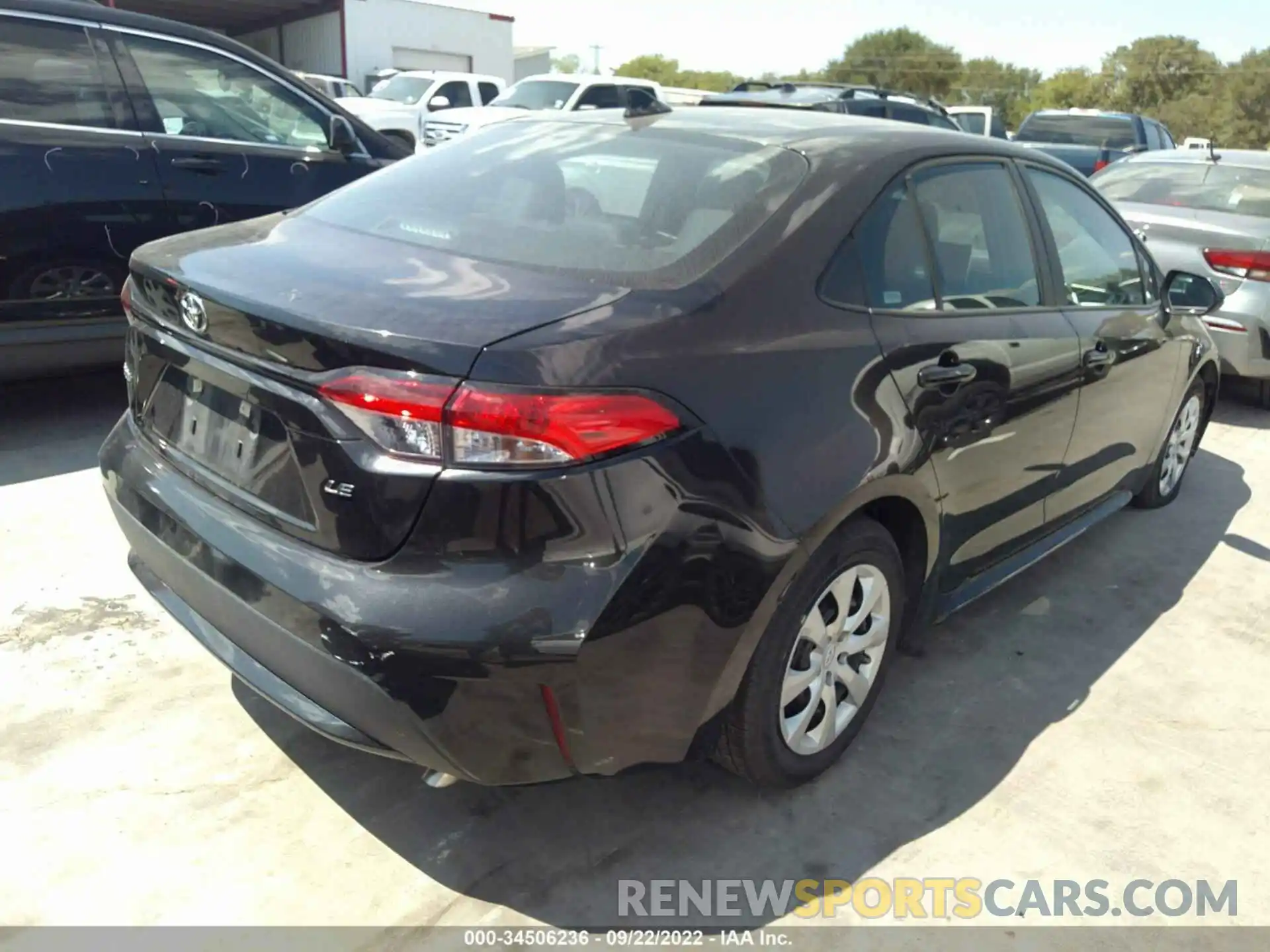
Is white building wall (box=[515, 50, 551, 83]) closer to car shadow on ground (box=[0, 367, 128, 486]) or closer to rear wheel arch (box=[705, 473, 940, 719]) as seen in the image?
car shadow on ground (box=[0, 367, 128, 486])

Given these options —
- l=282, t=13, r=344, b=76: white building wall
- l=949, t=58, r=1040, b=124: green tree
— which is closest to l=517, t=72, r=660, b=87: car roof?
l=282, t=13, r=344, b=76: white building wall

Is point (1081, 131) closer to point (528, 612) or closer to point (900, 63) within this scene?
point (528, 612)

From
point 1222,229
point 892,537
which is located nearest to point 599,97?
point 1222,229

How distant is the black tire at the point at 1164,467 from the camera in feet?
15.1

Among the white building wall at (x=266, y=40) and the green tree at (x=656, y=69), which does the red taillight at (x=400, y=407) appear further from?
the green tree at (x=656, y=69)

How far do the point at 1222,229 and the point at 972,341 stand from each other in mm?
4329

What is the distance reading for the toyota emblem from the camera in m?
2.30

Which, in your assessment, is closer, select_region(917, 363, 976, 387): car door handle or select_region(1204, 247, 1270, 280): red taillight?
select_region(917, 363, 976, 387): car door handle

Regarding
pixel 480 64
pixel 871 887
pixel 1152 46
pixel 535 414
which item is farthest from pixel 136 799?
pixel 1152 46

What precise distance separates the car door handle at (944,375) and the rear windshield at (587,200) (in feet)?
1.90

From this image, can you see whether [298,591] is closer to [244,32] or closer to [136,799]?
[136,799]

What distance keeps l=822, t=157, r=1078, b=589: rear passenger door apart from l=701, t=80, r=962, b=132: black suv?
7.11 metres

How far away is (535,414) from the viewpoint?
1941 millimetres

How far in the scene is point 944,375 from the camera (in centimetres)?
275
